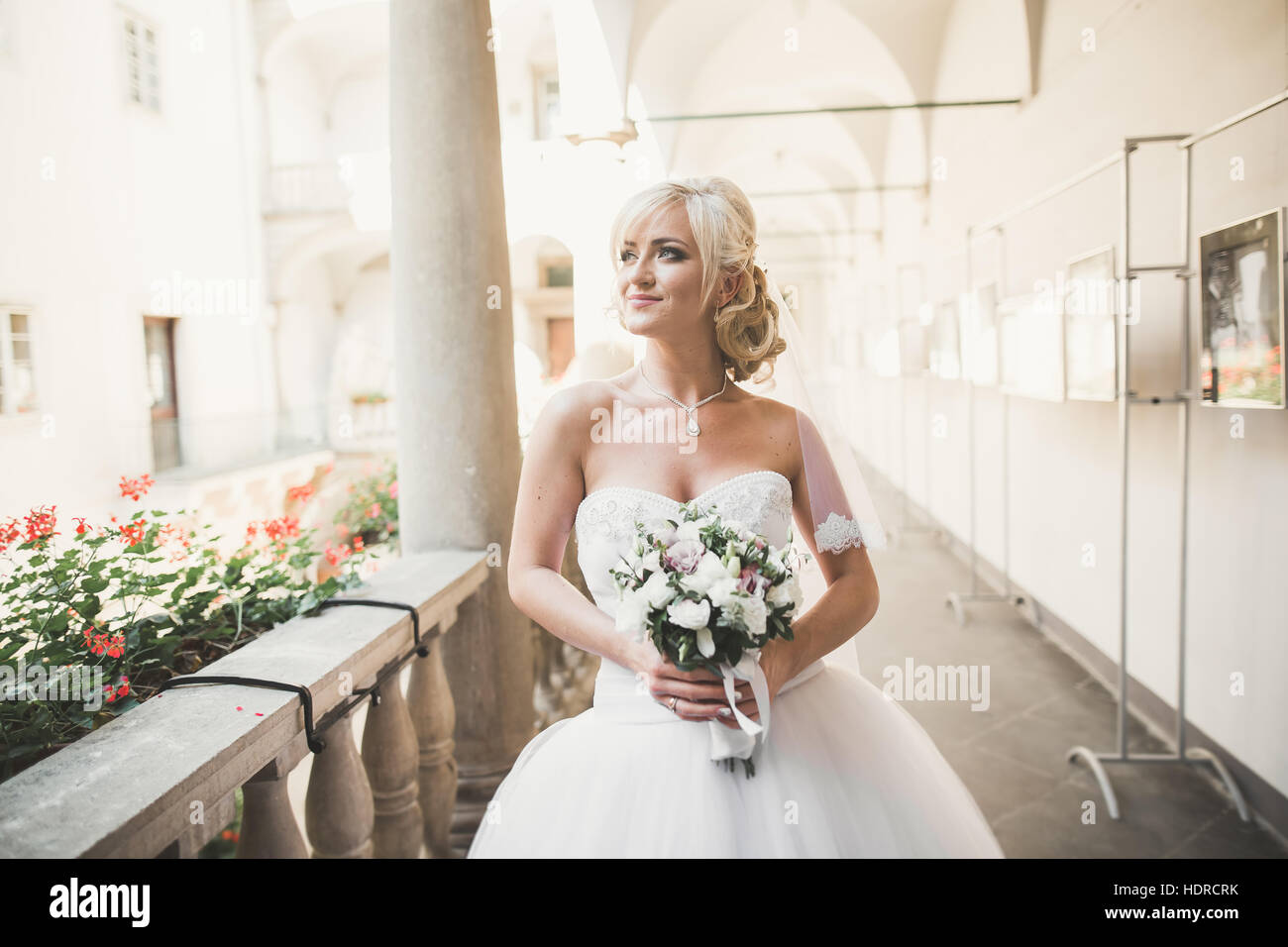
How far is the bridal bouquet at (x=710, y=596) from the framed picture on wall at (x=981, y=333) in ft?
19.0

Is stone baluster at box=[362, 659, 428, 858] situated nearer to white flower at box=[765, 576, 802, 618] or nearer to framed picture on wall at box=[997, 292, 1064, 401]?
white flower at box=[765, 576, 802, 618]

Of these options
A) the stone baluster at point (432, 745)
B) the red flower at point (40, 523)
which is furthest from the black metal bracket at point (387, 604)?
the red flower at point (40, 523)

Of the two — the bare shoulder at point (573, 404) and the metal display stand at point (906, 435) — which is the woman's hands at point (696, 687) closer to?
the bare shoulder at point (573, 404)

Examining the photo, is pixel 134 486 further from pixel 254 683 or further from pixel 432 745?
pixel 432 745

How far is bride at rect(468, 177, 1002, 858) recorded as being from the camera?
66.6 inches

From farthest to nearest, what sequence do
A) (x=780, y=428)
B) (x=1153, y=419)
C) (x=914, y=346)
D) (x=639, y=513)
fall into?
(x=914, y=346) → (x=1153, y=419) → (x=780, y=428) → (x=639, y=513)

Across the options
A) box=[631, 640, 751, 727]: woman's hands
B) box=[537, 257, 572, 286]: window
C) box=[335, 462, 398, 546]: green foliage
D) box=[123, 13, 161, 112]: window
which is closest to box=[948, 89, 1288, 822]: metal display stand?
box=[631, 640, 751, 727]: woman's hands

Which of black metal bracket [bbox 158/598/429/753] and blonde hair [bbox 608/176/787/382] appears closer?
blonde hair [bbox 608/176/787/382]

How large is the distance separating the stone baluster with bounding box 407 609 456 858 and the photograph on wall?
625 centimetres

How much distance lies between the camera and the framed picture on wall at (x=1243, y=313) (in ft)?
10.6

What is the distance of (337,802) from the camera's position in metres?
2.29

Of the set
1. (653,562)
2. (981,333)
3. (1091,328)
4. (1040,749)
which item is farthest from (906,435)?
(653,562)

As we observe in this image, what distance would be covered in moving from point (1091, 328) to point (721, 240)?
12.0 feet

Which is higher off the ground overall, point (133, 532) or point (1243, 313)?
point (1243, 313)
